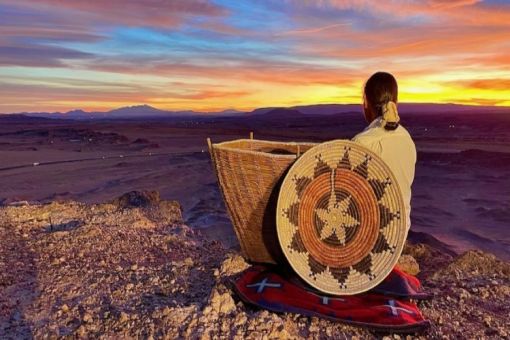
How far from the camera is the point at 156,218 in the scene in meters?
7.59

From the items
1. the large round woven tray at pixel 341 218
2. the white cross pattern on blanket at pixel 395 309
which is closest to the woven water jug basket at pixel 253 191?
the large round woven tray at pixel 341 218

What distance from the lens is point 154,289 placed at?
4.27 metres

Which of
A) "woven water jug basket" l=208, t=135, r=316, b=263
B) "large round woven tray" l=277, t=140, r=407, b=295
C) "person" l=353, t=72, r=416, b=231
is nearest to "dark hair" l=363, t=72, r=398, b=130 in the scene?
"person" l=353, t=72, r=416, b=231

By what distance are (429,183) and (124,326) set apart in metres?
13.4

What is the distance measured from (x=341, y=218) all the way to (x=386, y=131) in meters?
0.69

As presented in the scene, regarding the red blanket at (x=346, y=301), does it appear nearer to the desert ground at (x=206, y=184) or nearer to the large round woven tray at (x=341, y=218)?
the large round woven tray at (x=341, y=218)

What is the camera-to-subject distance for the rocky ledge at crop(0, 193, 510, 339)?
3.49m

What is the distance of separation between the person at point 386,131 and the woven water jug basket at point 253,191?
572 millimetres

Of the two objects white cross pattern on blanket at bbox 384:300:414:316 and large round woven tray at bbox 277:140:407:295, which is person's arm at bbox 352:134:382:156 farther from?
white cross pattern on blanket at bbox 384:300:414:316

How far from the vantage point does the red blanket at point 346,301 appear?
353 cm

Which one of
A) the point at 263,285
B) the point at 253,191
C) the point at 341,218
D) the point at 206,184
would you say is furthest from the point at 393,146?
the point at 206,184

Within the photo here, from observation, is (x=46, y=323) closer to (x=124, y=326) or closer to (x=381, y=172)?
(x=124, y=326)

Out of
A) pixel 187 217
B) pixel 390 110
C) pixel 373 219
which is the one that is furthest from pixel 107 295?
pixel 187 217

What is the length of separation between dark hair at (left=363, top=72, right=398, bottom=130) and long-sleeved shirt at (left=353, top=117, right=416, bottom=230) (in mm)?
65
